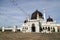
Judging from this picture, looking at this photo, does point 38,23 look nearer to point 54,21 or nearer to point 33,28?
point 33,28

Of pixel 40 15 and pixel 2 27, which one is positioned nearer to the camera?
pixel 40 15

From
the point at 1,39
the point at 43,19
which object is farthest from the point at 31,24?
the point at 1,39

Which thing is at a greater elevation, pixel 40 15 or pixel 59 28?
pixel 40 15

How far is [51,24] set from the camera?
51.9m

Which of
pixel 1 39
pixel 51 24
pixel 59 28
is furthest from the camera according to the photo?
pixel 51 24

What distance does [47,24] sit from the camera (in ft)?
171

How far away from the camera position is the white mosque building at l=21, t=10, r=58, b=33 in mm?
49656

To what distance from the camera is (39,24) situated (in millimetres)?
50562

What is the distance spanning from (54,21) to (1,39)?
3641 cm

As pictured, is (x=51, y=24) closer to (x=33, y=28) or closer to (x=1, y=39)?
(x=33, y=28)

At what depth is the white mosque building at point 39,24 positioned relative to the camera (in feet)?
163

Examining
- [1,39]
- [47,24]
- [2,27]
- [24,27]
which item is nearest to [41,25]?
[47,24]

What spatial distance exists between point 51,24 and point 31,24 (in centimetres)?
698

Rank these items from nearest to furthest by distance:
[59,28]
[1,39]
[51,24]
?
[1,39] → [59,28] → [51,24]
